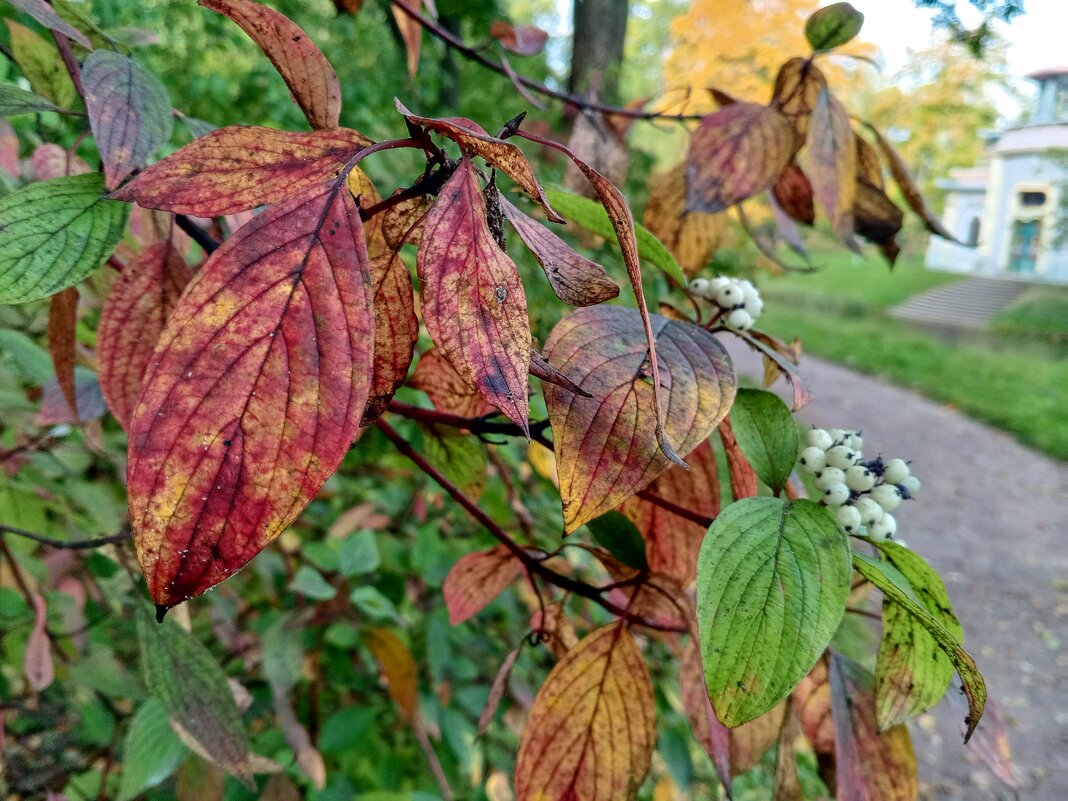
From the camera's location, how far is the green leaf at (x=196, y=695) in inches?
18.5

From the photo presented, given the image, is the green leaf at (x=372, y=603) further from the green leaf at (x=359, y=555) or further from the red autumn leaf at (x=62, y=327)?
the red autumn leaf at (x=62, y=327)

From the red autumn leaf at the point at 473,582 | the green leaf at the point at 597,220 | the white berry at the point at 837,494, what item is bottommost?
the red autumn leaf at the point at 473,582

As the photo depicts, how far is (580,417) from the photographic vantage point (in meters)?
0.29

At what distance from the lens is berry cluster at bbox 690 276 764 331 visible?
0.42 metres

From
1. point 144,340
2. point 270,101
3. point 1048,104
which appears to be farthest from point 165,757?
point 1048,104

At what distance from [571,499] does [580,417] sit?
3 cm

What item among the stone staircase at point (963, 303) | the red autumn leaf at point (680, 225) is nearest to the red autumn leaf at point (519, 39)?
the red autumn leaf at point (680, 225)

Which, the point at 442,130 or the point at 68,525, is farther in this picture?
the point at 68,525

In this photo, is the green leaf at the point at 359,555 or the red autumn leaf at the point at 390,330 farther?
the green leaf at the point at 359,555

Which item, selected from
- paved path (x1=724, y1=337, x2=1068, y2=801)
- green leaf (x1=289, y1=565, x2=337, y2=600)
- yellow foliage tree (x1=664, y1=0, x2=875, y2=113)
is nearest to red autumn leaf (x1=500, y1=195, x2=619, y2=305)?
green leaf (x1=289, y1=565, x2=337, y2=600)

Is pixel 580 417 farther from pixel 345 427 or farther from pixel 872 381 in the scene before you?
pixel 872 381

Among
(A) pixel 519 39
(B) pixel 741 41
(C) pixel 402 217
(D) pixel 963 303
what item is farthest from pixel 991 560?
(D) pixel 963 303

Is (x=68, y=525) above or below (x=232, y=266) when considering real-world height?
below

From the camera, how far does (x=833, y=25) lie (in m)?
0.54
